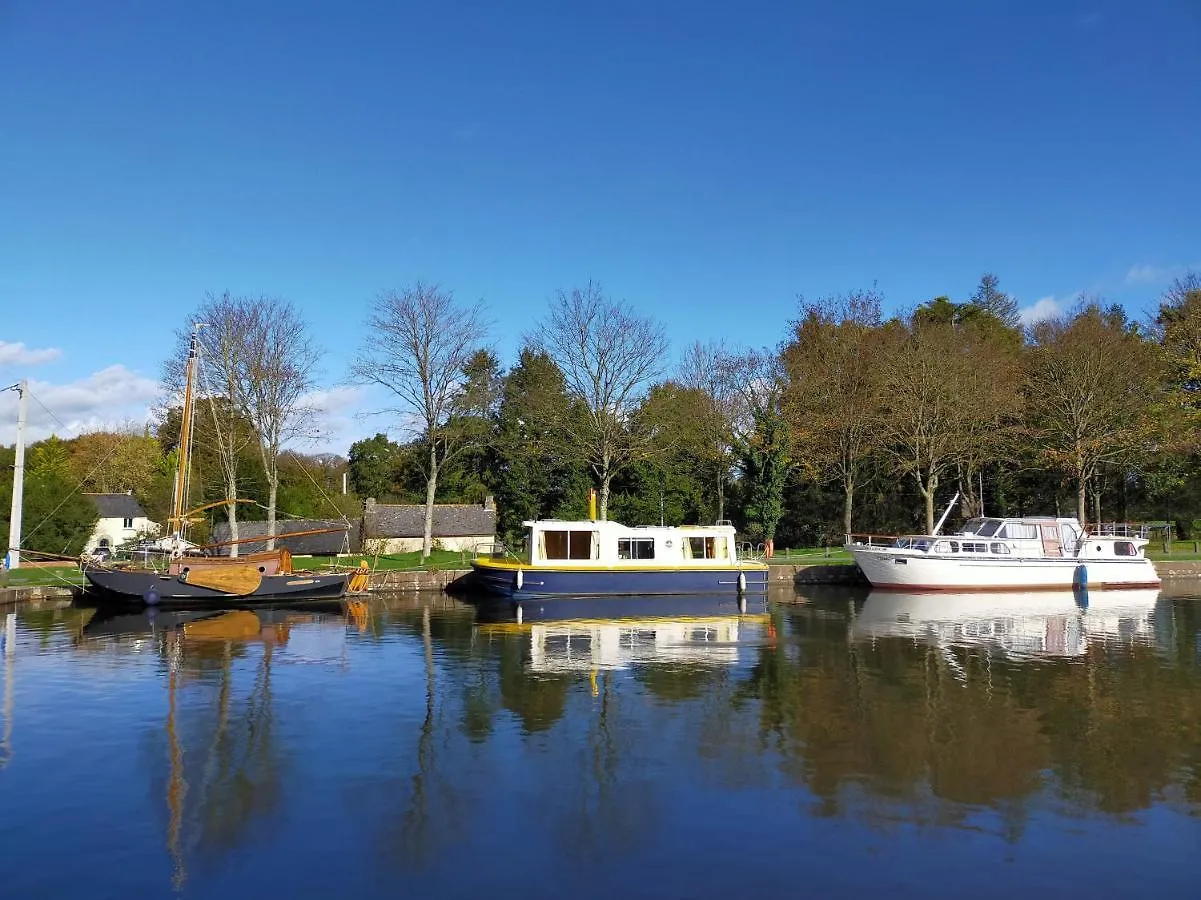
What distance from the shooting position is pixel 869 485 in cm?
5203

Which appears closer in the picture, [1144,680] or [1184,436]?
[1144,680]

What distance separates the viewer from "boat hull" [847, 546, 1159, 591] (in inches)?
1364

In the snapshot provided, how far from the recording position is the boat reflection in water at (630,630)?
1930 centimetres

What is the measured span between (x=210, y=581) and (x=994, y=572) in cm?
3027

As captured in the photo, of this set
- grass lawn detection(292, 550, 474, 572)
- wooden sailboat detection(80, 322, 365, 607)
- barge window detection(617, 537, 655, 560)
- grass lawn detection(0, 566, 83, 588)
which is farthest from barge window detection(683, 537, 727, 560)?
grass lawn detection(0, 566, 83, 588)

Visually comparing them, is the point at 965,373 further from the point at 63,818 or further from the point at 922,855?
the point at 63,818

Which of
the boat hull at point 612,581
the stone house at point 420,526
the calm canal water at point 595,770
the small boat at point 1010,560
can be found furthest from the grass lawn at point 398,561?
the small boat at point 1010,560

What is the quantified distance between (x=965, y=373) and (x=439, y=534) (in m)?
29.5

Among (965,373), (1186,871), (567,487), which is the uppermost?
(965,373)

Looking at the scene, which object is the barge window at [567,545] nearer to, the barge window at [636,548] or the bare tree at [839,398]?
the barge window at [636,548]

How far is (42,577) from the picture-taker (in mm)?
30969

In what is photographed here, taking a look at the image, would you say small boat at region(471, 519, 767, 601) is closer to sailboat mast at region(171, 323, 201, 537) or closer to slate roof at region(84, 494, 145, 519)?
sailboat mast at region(171, 323, 201, 537)

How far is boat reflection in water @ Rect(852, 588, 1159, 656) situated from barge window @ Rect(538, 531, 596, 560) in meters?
9.70

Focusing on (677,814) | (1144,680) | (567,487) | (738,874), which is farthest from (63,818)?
(567,487)
